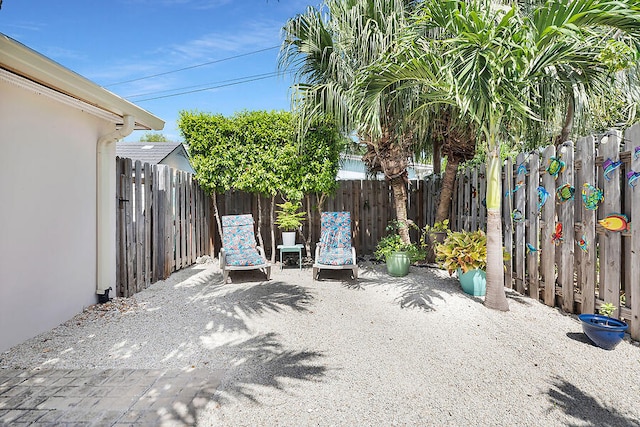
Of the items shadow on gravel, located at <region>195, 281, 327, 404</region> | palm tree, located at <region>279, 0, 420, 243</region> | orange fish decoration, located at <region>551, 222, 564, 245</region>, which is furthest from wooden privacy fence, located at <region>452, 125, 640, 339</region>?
shadow on gravel, located at <region>195, 281, 327, 404</region>

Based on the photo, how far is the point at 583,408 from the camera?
2434 millimetres

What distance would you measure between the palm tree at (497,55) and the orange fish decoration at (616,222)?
1089mm

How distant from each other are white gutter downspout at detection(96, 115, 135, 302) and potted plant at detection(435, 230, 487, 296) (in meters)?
4.84

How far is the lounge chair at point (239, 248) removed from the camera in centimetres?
630

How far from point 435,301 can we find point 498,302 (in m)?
0.81

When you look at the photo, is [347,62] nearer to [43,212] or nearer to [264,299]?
[264,299]

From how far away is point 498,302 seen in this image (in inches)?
175

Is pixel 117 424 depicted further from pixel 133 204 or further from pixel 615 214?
pixel 615 214

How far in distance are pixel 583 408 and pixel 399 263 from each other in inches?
164

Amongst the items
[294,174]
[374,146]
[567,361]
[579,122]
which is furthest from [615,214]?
[294,174]

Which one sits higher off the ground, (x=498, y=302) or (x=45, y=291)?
(x=45, y=291)

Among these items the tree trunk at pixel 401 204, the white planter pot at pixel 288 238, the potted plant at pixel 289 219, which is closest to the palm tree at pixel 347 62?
the tree trunk at pixel 401 204

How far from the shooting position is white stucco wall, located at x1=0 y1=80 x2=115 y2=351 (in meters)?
3.45

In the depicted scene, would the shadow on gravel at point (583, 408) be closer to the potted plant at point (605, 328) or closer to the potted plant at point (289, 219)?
the potted plant at point (605, 328)
